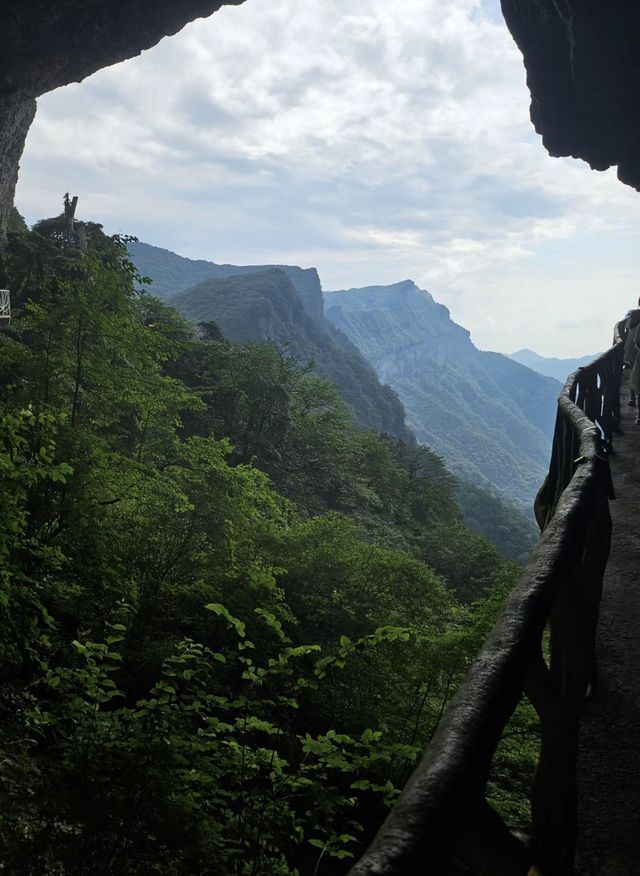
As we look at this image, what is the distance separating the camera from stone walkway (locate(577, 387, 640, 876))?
177cm

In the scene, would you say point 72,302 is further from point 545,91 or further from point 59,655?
point 545,91

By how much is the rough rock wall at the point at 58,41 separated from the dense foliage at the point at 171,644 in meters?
19.0

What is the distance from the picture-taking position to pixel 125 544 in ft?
30.0

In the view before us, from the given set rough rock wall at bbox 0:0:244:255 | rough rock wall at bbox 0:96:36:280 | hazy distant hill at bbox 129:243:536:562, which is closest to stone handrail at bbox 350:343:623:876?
rough rock wall at bbox 0:96:36:280

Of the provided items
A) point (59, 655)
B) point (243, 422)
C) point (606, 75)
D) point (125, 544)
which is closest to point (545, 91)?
point (606, 75)

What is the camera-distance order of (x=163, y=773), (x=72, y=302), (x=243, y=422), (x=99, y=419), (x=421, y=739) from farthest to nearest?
(x=243, y=422) < (x=99, y=419) < (x=72, y=302) < (x=421, y=739) < (x=163, y=773)

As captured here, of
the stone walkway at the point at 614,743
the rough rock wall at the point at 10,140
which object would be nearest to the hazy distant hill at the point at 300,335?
the rough rock wall at the point at 10,140

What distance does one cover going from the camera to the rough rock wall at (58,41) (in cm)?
2503

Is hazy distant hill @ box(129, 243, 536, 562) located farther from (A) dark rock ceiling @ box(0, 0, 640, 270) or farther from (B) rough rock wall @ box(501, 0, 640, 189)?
(A) dark rock ceiling @ box(0, 0, 640, 270)

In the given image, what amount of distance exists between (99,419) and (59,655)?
483 centimetres

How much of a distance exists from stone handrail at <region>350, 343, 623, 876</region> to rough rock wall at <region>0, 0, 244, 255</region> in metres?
31.0

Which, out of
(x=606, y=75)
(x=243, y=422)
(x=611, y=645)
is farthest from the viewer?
(x=243, y=422)

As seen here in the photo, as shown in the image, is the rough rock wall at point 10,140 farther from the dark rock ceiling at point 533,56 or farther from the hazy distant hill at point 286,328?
the hazy distant hill at point 286,328

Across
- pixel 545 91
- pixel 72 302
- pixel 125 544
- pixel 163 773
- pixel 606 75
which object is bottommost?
pixel 163 773
